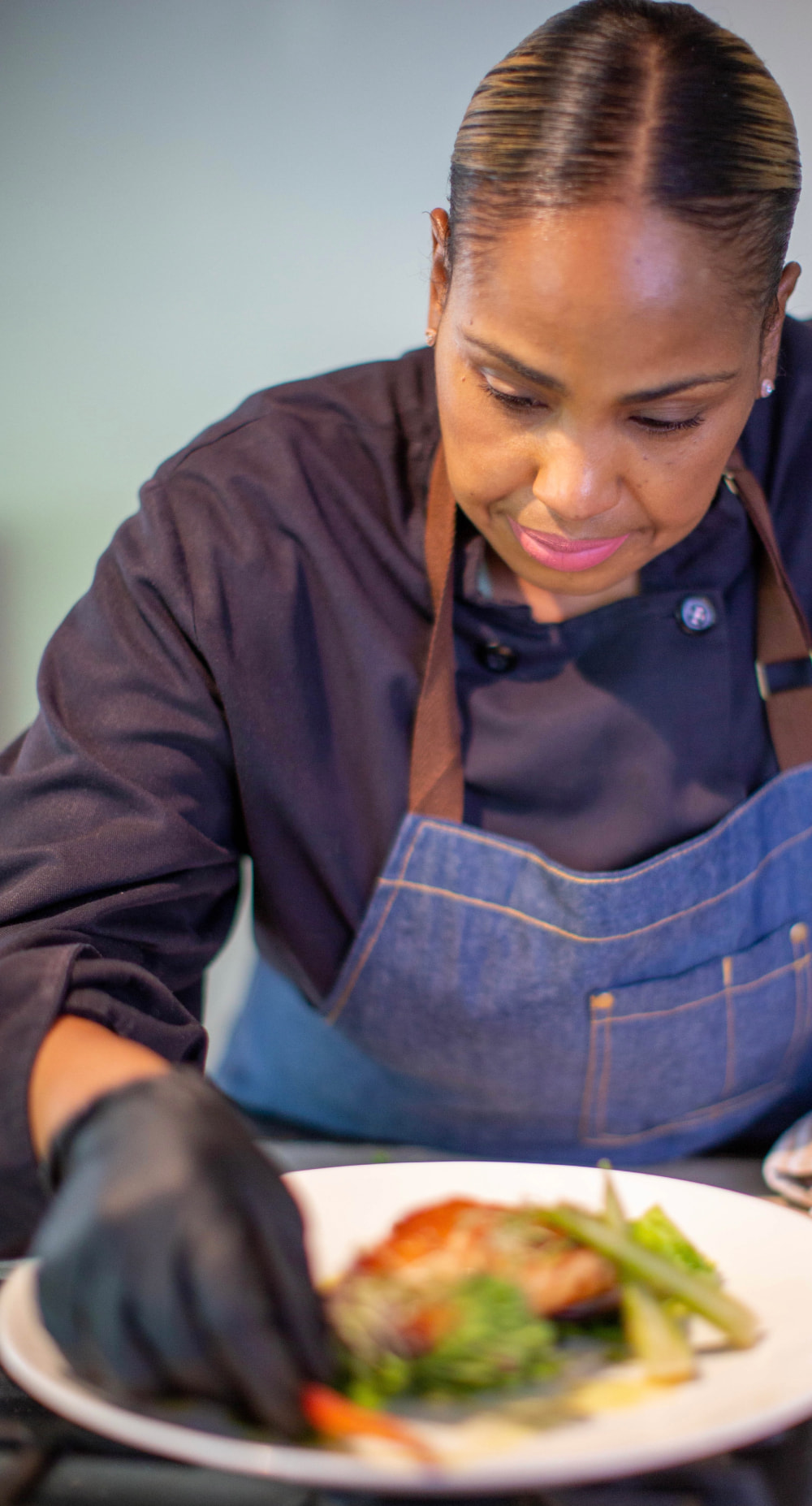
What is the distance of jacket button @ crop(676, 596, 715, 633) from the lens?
1.15m

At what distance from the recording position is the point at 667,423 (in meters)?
0.89

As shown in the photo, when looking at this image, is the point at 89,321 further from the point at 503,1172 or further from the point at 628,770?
the point at 503,1172

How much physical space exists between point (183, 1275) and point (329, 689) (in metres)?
0.66

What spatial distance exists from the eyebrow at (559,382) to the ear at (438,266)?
0.14 metres

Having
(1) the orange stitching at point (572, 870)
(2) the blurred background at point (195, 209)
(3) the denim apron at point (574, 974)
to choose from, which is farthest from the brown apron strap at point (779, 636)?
(2) the blurred background at point (195, 209)

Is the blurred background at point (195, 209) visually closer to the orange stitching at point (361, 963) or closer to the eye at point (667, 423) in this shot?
the orange stitching at point (361, 963)

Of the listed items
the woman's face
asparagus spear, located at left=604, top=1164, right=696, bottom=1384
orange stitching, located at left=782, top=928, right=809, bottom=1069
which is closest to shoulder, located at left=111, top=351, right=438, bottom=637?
the woman's face

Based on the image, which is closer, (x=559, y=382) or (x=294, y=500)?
(x=559, y=382)

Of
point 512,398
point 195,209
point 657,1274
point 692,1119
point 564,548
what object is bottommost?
point 692,1119

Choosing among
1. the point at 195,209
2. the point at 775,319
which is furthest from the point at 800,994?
the point at 195,209

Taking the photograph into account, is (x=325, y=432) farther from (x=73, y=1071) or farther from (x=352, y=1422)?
(x=352, y=1422)

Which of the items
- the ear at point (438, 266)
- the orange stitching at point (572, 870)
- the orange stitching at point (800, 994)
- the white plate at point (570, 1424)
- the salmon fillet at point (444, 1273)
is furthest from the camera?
the orange stitching at point (800, 994)

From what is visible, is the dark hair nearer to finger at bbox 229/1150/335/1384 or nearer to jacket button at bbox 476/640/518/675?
jacket button at bbox 476/640/518/675

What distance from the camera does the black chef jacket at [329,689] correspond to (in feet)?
3.20
